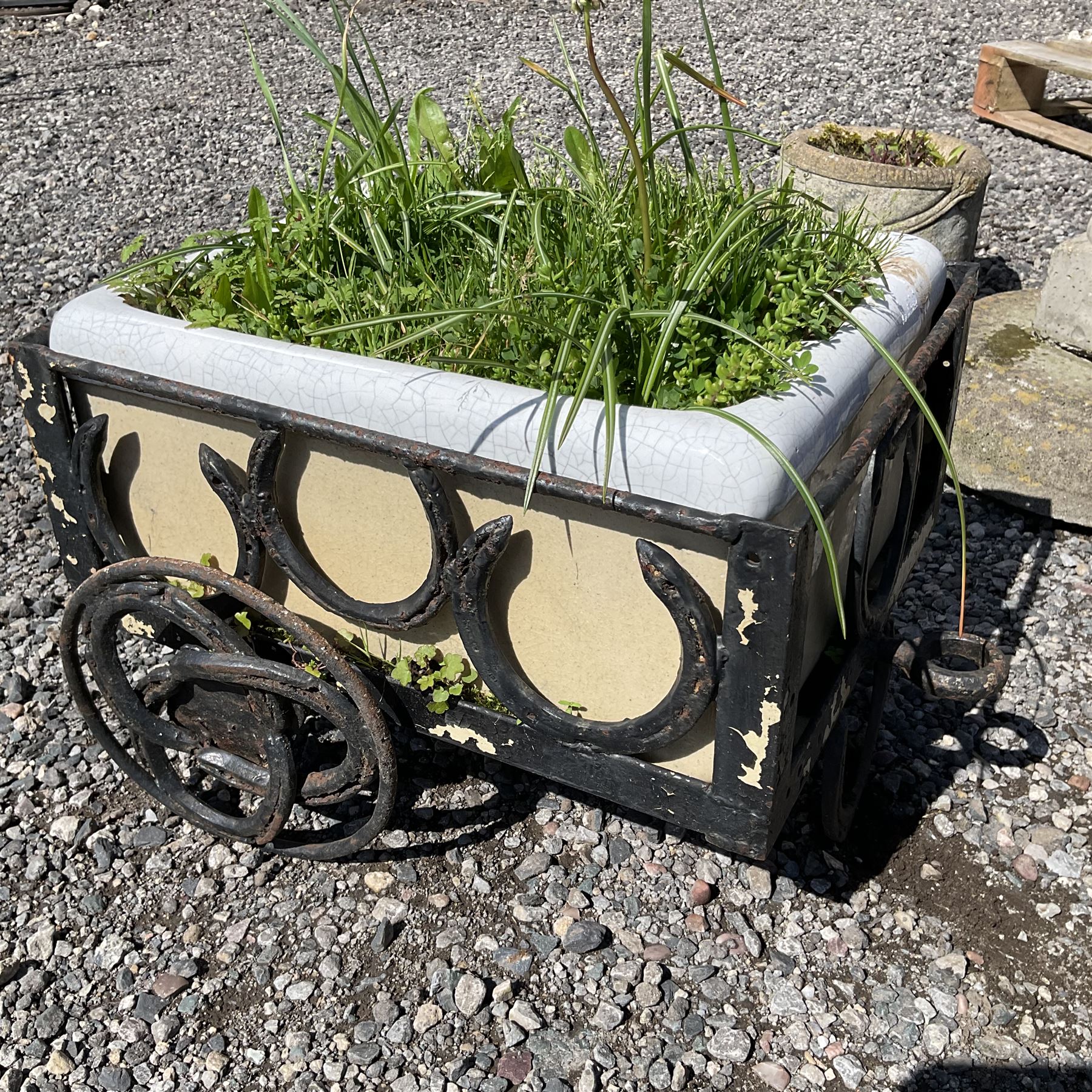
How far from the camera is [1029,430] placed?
9.12 ft

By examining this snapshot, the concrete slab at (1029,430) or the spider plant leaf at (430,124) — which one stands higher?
the spider plant leaf at (430,124)

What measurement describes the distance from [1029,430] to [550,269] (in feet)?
5.57

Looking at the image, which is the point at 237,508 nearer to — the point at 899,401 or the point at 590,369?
the point at 590,369

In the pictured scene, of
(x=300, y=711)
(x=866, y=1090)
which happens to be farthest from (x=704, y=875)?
(x=300, y=711)

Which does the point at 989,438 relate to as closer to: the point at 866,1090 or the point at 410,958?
the point at 866,1090

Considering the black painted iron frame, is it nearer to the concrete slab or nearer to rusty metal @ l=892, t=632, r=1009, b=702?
rusty metal @ l=892, t=632, r=1009, b=702

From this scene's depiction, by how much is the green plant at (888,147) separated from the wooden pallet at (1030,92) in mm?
1623

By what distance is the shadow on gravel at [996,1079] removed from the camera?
1581 mm

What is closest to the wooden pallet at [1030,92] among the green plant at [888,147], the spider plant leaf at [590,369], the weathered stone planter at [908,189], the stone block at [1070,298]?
the green plant at [888,147]

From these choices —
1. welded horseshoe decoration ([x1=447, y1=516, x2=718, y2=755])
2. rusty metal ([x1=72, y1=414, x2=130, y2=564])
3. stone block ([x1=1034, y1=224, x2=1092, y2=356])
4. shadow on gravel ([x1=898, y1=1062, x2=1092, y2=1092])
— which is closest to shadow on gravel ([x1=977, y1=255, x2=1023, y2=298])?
stone block ([x1=1034, y1=224, x2=1092, y2=356])

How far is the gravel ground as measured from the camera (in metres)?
1.62

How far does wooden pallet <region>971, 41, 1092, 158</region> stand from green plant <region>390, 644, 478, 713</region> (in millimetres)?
4517

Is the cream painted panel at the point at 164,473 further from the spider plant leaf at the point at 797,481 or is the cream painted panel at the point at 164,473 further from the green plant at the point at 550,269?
the spider plant leaf at the point at 797,481

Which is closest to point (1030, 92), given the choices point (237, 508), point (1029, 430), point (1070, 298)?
point (1070, 298)
